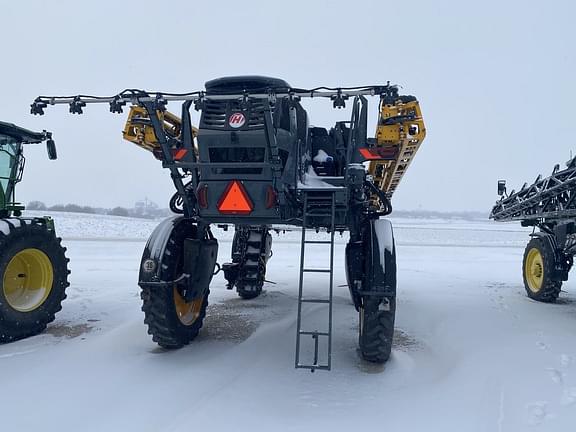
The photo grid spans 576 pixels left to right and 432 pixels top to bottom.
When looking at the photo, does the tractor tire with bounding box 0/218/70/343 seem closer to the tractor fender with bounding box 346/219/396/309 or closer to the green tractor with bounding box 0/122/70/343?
the green tractor with bounding box 0/122/70/343

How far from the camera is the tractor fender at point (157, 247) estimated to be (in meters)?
4.88

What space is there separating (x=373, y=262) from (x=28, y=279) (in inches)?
181

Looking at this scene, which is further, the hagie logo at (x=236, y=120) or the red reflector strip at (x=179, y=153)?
the red reflector strip at (x=179, y=153)

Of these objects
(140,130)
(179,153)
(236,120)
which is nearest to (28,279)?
(140,130)

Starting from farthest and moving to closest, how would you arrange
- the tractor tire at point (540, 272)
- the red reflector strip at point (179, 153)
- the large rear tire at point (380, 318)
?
the tractor tire at point (540, 272) → the red reflector strip at point (179, 153) → the large rear tire at point (380, 318)

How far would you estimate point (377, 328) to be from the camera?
4660 millimetres

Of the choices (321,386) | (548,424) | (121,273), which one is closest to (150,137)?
(321,386)

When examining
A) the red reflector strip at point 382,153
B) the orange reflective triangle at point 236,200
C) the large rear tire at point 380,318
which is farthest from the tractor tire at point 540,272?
the orange reflective triangle at point 236,200

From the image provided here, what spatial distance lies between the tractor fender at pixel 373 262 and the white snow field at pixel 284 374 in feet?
2.51

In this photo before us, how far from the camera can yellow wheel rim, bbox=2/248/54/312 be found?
245 inches

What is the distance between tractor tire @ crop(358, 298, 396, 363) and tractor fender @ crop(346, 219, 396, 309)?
11 cm

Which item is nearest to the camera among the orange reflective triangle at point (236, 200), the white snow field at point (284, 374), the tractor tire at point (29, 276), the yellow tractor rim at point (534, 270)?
the white snow field at point (284, 374)

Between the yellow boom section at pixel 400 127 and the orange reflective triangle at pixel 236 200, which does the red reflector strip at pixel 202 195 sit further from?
the yellow boom section at pixel 400 127

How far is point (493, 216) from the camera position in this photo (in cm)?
1145
